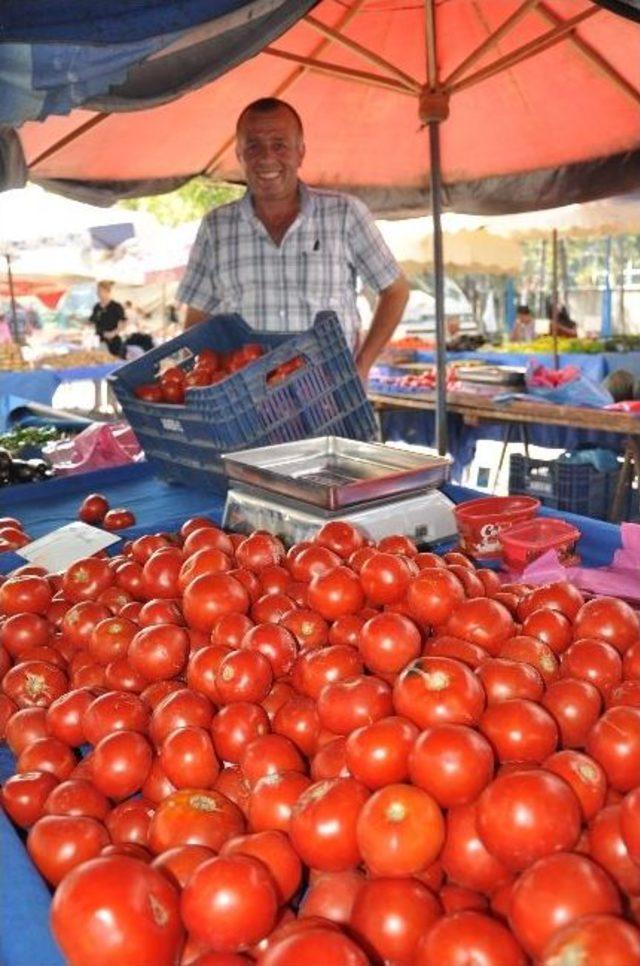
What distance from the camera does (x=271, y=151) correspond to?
3.74 metres

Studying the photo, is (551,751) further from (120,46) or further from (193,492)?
(193,492)

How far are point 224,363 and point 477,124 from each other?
313 centimetres

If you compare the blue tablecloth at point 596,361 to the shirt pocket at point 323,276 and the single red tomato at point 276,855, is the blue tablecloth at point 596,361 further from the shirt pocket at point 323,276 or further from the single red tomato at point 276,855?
the single red tomato at point 276,855

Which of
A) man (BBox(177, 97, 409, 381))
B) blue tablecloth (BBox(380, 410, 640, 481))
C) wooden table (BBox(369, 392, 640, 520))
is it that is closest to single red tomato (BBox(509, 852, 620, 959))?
man (BBox(177, 97, 409, 381))

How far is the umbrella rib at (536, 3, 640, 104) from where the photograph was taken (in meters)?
4.24

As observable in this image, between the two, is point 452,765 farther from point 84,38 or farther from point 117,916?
point 84,38

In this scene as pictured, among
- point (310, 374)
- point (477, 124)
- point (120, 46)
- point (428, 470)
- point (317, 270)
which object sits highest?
point (477, 124)

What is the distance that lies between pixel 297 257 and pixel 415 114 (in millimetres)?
2254

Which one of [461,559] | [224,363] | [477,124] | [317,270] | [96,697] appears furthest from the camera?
[477,124]

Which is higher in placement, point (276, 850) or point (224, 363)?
point (224, 363)

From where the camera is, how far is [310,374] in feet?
10.3

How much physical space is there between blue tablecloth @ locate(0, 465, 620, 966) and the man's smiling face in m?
1.49

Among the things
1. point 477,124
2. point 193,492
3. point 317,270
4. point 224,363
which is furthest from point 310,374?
point 477,124

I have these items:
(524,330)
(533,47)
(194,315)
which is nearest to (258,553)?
(194,315)
